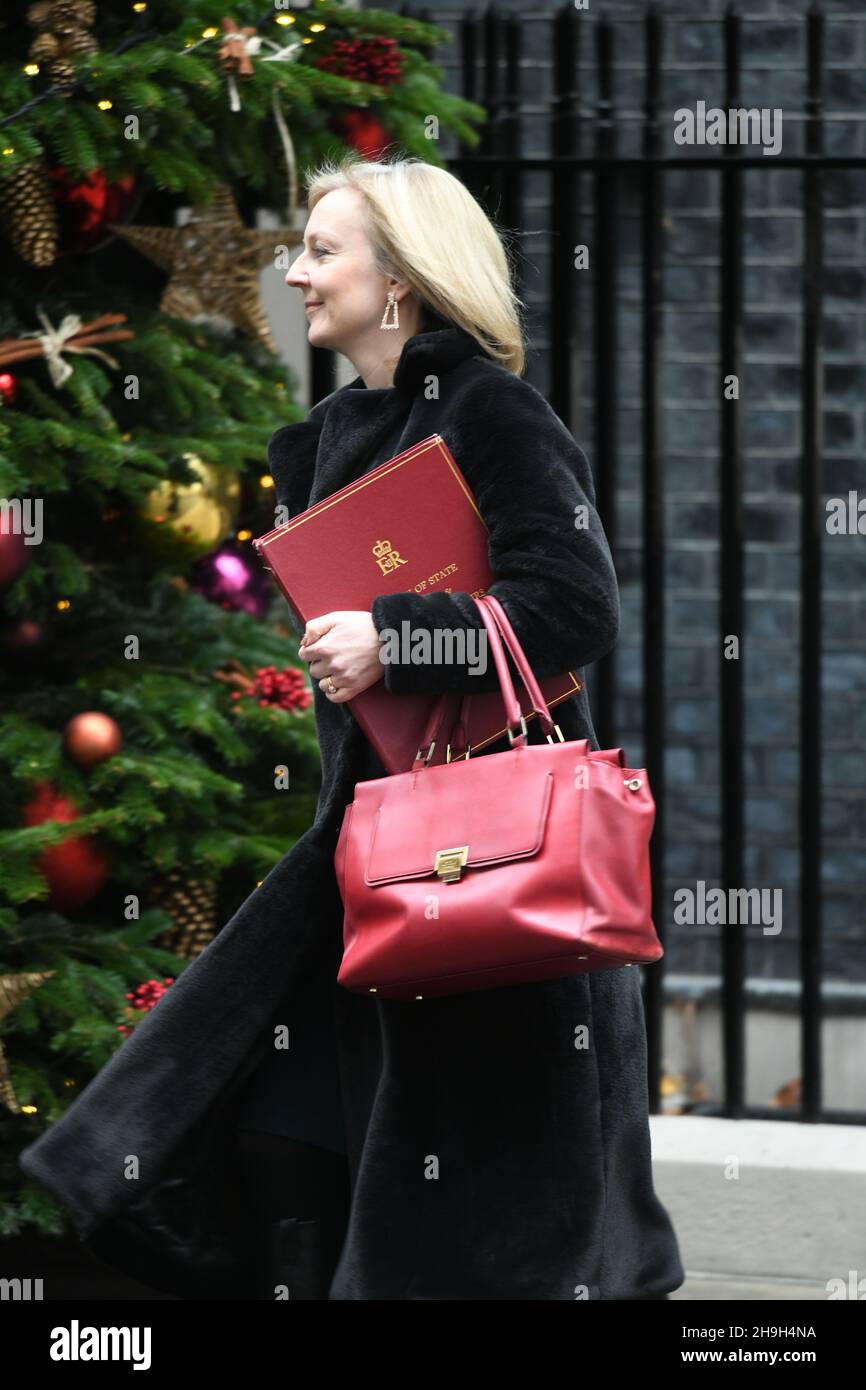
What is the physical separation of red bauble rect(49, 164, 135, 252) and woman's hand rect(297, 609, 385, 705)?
1657mm

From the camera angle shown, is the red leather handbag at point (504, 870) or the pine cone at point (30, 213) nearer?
the red leather handbag at point (504, 870)

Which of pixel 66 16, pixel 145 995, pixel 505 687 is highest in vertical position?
pixel 66 16

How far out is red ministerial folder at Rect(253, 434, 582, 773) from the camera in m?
2.70

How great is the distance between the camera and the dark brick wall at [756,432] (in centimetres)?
614

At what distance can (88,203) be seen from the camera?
4.06 meters

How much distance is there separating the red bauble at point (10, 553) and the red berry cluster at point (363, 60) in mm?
1264

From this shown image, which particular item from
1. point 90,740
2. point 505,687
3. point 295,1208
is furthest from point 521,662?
point 90,740

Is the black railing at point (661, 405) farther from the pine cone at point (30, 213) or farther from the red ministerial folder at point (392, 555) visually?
the red ministerial folder at point (392, 555)

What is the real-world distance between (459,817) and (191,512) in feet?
5.91

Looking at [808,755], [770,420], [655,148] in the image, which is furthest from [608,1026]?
[770,420]

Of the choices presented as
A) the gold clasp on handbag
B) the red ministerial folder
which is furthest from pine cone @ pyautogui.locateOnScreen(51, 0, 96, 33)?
the gold clasp on handbag

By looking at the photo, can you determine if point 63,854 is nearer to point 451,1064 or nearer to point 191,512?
point 191,512

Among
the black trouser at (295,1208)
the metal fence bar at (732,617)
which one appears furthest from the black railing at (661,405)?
the black trouser at (295,1208)
